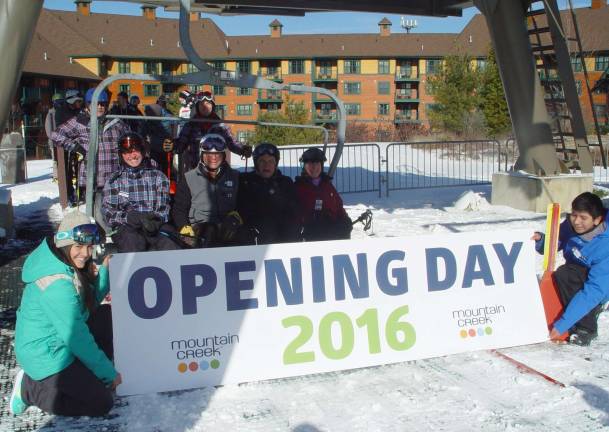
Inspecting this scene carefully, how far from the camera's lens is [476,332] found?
4855 millimetres

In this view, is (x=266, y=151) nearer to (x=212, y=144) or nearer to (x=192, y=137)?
(x=212, y=144)

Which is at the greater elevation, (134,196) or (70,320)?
(134,196)

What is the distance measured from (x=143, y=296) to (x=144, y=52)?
68.6m

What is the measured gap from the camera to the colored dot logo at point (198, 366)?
421 centimetres

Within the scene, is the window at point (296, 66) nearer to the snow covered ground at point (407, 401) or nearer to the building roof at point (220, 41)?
the building roof at point (220, 41)

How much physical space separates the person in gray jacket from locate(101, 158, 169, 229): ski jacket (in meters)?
0.20

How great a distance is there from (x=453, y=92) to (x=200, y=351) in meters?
37.2

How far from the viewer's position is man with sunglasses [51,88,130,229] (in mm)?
7330

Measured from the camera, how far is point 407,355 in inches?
184

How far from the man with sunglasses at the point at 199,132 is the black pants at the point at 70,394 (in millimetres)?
3706

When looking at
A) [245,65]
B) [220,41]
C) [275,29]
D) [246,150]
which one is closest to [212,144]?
[246,150]

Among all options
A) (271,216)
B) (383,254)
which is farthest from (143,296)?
(271,216)

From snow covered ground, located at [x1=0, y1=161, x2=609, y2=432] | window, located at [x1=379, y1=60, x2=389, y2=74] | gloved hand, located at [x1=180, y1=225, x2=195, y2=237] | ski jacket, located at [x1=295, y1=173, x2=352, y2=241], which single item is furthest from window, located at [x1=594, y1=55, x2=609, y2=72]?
gloved hand, located at [x1=180, y1=225, x2=195, y2=237]

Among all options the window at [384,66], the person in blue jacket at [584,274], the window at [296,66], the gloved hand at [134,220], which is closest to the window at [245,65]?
the window at [296,66]
